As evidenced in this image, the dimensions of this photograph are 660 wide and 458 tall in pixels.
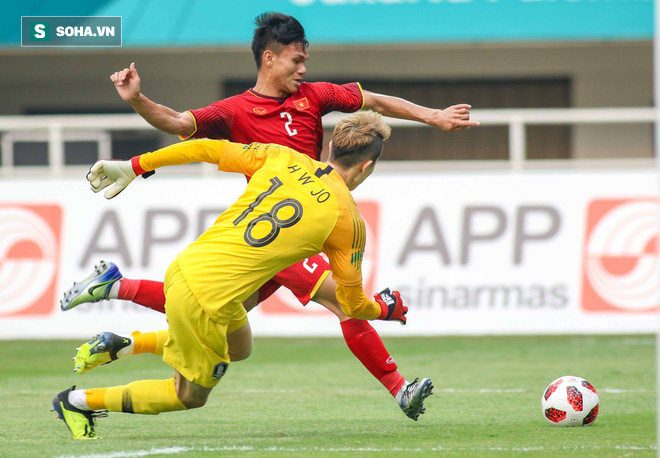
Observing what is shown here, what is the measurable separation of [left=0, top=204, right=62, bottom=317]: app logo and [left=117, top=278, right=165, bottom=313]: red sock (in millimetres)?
4591

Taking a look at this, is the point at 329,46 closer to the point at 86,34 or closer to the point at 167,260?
the point at 86,34

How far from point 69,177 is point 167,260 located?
146 cm

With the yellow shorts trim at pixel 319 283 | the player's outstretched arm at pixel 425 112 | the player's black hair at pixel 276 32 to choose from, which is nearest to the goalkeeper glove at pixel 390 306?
the yellow shorts trim at pixel 319 283

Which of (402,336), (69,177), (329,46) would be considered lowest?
(402,336)

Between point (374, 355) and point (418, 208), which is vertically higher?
point (418, 208)

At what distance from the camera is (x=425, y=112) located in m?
5.53

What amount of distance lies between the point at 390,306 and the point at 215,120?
1.35 metres

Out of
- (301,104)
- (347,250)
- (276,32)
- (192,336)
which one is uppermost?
(276,32)

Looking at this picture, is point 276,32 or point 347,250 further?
point 276,32

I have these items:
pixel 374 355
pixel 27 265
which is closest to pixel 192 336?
pixel 374 355

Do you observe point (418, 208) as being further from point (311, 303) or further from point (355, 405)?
point (355, 405)

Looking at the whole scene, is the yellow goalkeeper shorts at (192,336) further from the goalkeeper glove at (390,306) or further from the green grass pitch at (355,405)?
the goalkeeper glove at (390,306)

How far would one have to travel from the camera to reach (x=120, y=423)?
18.9 ft

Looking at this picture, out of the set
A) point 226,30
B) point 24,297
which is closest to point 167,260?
point 24,297
